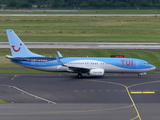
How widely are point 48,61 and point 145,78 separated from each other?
54.7 feet

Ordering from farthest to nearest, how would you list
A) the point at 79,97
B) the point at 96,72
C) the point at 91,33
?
the point at 91,33, the point at 96,72, the point at 79,97

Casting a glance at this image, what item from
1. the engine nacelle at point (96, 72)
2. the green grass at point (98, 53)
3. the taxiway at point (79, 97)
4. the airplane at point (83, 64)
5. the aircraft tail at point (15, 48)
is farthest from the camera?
the green grass at point (98, 53)

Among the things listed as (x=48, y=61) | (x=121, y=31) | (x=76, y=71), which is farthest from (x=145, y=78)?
(x=121, y=31)

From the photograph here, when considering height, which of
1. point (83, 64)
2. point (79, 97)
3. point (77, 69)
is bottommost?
point (79, 97)

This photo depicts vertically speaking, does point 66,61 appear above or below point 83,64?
above

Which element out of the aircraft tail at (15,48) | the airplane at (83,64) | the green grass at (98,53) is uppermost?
the aircraft tail at (15,48)

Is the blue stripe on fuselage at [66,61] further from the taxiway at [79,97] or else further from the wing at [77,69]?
the taxiway at [79,97]

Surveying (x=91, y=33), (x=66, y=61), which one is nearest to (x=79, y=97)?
(x=66, y=61)

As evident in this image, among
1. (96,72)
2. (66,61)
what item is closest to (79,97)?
(96,72)

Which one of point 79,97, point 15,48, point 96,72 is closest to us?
point 79,97

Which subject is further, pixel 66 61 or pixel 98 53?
pixel 98 53

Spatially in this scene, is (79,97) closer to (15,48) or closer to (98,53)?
(15,48)

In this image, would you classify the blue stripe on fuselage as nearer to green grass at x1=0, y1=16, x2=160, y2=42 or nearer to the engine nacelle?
the engine nacelle

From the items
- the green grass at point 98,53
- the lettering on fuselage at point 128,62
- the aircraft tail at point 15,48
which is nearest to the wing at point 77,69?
the lettering on fuselage at point 128,62
